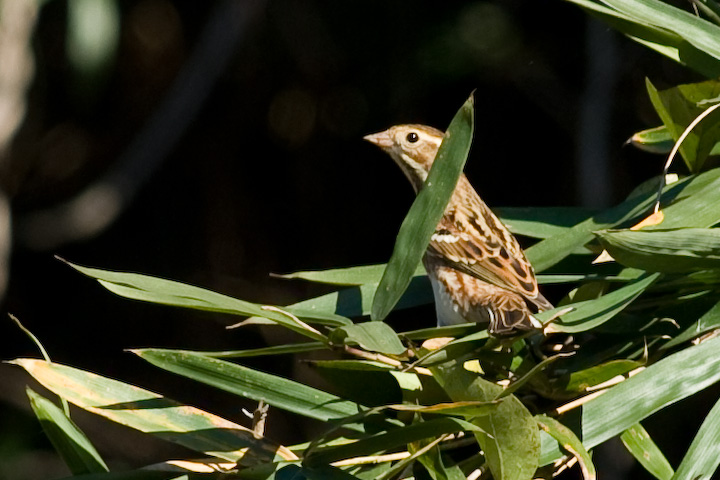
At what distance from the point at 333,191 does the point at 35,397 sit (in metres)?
2.99

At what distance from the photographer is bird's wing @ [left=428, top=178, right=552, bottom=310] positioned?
213 cm

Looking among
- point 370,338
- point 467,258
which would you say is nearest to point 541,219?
point 467,258

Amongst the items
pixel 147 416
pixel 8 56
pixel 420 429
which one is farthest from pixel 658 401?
pixel 8 56

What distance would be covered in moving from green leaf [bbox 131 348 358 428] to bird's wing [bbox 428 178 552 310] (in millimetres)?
575

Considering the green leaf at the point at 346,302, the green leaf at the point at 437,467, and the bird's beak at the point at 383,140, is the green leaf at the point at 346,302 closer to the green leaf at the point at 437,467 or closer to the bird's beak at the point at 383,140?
the green leaf at the point at 437,467

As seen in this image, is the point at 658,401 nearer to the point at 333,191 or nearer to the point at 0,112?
the point at 0,112

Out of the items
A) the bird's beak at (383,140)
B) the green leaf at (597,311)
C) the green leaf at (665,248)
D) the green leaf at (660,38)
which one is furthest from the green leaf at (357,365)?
the bird's beak at (383,140)

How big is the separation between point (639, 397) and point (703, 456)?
115 mm

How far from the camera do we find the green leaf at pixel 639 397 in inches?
63.2

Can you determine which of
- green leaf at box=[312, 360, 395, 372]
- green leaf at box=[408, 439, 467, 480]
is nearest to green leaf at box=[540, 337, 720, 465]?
green leaf at box=[408, 439, 467, 480]

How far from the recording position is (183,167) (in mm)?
4672

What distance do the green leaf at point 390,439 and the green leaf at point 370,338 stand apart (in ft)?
0.35

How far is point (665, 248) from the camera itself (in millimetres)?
1597

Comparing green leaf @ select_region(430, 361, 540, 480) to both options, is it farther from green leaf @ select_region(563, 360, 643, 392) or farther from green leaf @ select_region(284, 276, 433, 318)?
green leaf @ select_region(284, 276, 433, 318)
